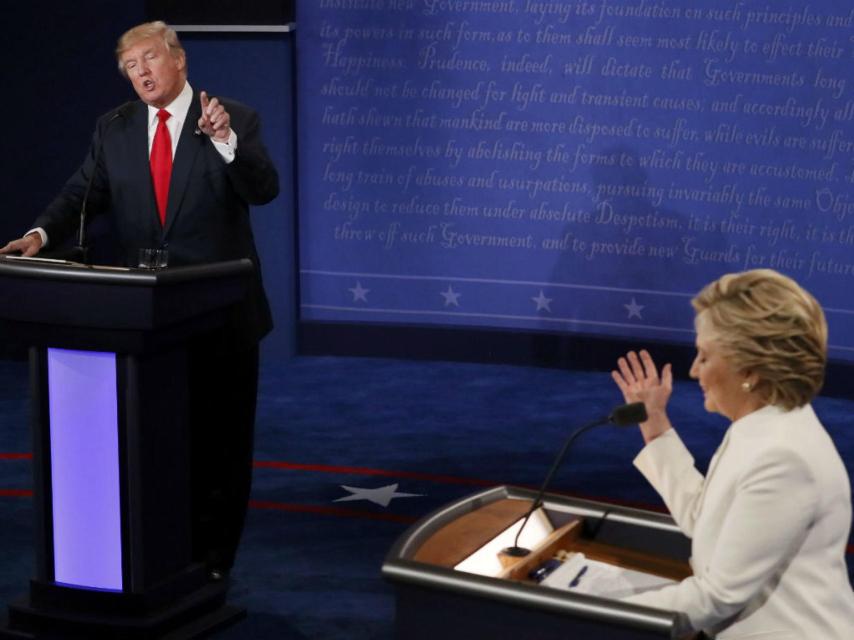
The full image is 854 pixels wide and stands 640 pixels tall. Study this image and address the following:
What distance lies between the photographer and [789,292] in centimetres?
212

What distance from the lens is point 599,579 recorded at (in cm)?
236

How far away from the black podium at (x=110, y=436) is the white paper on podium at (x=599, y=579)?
53.3 inches

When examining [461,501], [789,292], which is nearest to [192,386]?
[461,501]

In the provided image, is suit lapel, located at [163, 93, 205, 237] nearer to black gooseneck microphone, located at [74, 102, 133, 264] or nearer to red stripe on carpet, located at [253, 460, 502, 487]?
black gooseneck microphone, located at [74, 102, 133, 264]

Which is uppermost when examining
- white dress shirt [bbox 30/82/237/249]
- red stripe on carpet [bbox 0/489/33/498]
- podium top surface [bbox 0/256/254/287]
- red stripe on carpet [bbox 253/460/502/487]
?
white dress shirt [bbox 30/82/237/249]

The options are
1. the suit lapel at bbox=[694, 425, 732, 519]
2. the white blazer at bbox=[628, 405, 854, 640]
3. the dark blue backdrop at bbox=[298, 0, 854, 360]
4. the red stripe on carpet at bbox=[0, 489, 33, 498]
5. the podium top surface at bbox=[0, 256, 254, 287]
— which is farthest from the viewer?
the dark blue backdrop at bbox=[298, 0, 854, 360]

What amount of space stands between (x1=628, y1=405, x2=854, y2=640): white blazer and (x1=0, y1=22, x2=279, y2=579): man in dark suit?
6.55 ft

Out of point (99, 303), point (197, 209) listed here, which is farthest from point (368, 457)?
point (99, 303)

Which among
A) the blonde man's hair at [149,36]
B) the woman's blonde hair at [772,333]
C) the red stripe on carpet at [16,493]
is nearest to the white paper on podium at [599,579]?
the woman's blonde hair at [772,333]

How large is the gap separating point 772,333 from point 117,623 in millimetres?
2159

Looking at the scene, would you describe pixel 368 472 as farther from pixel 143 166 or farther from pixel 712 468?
pixel 712 468

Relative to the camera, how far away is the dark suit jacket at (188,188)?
3834 millimetres

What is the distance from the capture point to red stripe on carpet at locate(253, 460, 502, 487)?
537cm

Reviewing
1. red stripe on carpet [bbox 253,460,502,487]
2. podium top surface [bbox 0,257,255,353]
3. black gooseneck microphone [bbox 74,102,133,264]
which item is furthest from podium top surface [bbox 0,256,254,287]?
red stripe on carpet [bbox 253,460,502,487]
